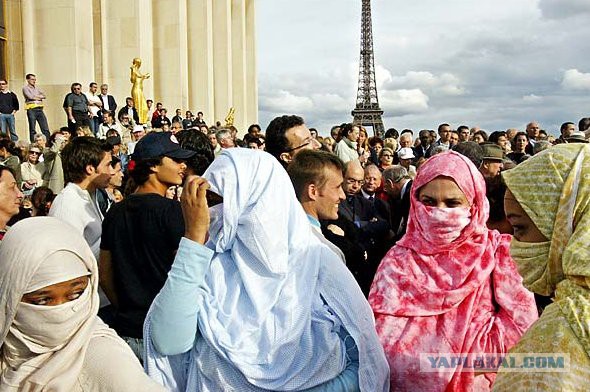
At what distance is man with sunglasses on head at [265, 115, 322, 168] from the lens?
5.67 metres

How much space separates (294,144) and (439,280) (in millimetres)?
2625

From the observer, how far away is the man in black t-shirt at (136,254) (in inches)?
153

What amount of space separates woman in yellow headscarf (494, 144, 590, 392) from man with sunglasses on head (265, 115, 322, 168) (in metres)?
3.37

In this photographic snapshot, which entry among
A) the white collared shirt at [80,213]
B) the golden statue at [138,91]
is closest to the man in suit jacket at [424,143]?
the white collared shirt at [80,213]

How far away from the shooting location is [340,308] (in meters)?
2.96

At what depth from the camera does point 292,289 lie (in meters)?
2.90

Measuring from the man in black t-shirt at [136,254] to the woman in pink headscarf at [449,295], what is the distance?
1.27m

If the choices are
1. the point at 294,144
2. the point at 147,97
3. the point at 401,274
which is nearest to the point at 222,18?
the point at 147,97

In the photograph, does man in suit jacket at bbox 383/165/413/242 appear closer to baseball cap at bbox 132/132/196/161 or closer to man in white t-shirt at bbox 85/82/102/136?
baseball cap at bbox 132/132/196/161

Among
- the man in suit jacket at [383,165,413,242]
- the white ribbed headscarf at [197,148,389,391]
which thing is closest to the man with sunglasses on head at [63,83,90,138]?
the man in suit jacket at [383,165,413,242]

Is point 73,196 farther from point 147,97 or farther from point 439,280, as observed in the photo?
point 147,97

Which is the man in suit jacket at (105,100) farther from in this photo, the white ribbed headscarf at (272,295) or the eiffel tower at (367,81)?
the eiffel tower at (367,81)

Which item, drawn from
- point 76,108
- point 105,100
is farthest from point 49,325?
point 105,100

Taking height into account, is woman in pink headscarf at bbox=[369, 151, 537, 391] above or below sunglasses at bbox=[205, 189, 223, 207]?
below
